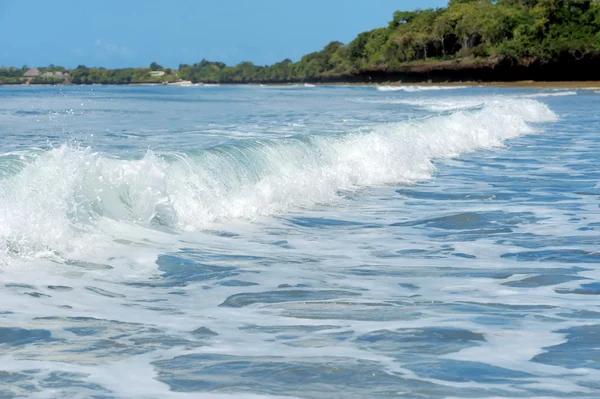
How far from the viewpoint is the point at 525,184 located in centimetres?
1256

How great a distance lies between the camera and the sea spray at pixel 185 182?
731cm

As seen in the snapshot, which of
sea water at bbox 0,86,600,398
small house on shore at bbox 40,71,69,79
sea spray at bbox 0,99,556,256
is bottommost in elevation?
sea water at bbox 0,86,600,398

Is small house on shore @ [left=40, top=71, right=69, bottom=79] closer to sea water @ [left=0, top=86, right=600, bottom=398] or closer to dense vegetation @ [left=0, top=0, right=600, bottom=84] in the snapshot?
dense vegetation @ [left=0, top=0, right=600, bottom=84]

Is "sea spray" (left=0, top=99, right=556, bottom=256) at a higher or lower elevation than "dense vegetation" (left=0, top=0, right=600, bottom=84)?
lower

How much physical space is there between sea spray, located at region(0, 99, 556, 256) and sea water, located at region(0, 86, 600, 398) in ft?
0.09

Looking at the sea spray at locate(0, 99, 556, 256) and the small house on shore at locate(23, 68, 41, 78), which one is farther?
the small house on shore at locate(23, 68, 41, 78)

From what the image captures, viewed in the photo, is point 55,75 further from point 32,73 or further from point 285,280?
point 285,280

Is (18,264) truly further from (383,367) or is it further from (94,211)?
(383,367)

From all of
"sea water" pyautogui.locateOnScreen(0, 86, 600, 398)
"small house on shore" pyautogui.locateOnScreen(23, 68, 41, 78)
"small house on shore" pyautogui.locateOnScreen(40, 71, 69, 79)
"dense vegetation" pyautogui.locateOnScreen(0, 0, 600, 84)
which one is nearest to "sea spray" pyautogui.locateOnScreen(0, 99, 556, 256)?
"sea water" pyautogui.locateOnScreen(0, 86, 600, 398)

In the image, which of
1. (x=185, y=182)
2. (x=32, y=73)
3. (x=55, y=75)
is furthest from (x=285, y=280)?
(x=55, y=75)

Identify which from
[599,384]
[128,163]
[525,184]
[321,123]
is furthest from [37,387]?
[321,123]

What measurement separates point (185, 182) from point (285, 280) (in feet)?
12.0

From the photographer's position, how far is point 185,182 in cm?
988

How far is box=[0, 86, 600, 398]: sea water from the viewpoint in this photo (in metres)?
4.31
